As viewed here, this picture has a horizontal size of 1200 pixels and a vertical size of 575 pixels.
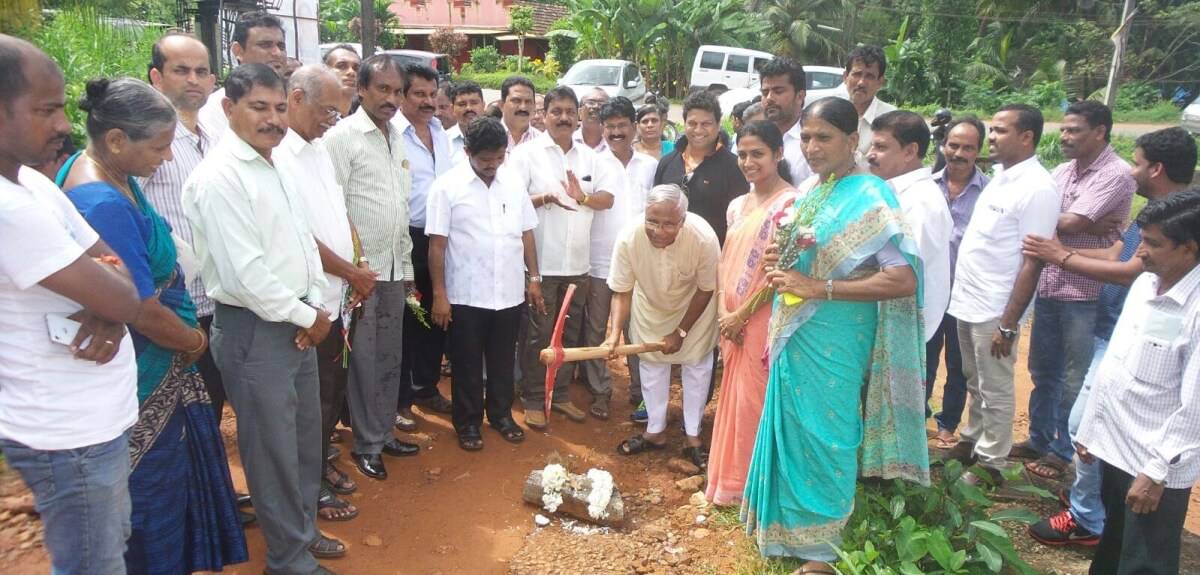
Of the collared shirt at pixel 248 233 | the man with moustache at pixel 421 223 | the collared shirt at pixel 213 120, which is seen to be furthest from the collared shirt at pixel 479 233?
the collared shirt at pixel 248 233

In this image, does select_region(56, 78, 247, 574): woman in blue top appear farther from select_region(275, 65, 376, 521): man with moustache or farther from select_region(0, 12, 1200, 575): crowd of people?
select_region(275, 65, 376, 521): man with moustache

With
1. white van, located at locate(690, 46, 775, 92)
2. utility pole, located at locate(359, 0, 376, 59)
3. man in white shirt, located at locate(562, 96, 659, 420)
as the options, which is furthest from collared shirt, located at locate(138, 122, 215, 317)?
white van, located at locate(690, 46, 775, 92)

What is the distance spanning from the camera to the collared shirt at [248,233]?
2.55 meters

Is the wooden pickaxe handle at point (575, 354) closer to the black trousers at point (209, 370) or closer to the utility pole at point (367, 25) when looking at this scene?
the black trousers at point (209, 370)

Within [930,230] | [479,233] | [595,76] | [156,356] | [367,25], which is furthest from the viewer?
[595,76]

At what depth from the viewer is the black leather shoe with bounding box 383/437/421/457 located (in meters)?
4.10

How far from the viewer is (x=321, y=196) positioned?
3.03 m

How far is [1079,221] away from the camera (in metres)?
3.85

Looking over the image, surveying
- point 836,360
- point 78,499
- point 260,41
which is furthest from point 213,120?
point 836,360

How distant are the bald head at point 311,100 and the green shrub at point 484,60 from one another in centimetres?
2687

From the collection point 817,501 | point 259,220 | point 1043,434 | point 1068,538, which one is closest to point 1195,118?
point 1043,434

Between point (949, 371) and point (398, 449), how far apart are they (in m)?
3.14

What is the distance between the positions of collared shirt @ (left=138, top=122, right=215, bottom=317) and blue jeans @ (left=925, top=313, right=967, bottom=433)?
3.61 meters

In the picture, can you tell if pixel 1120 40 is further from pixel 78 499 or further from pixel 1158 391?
pixel 78 499
